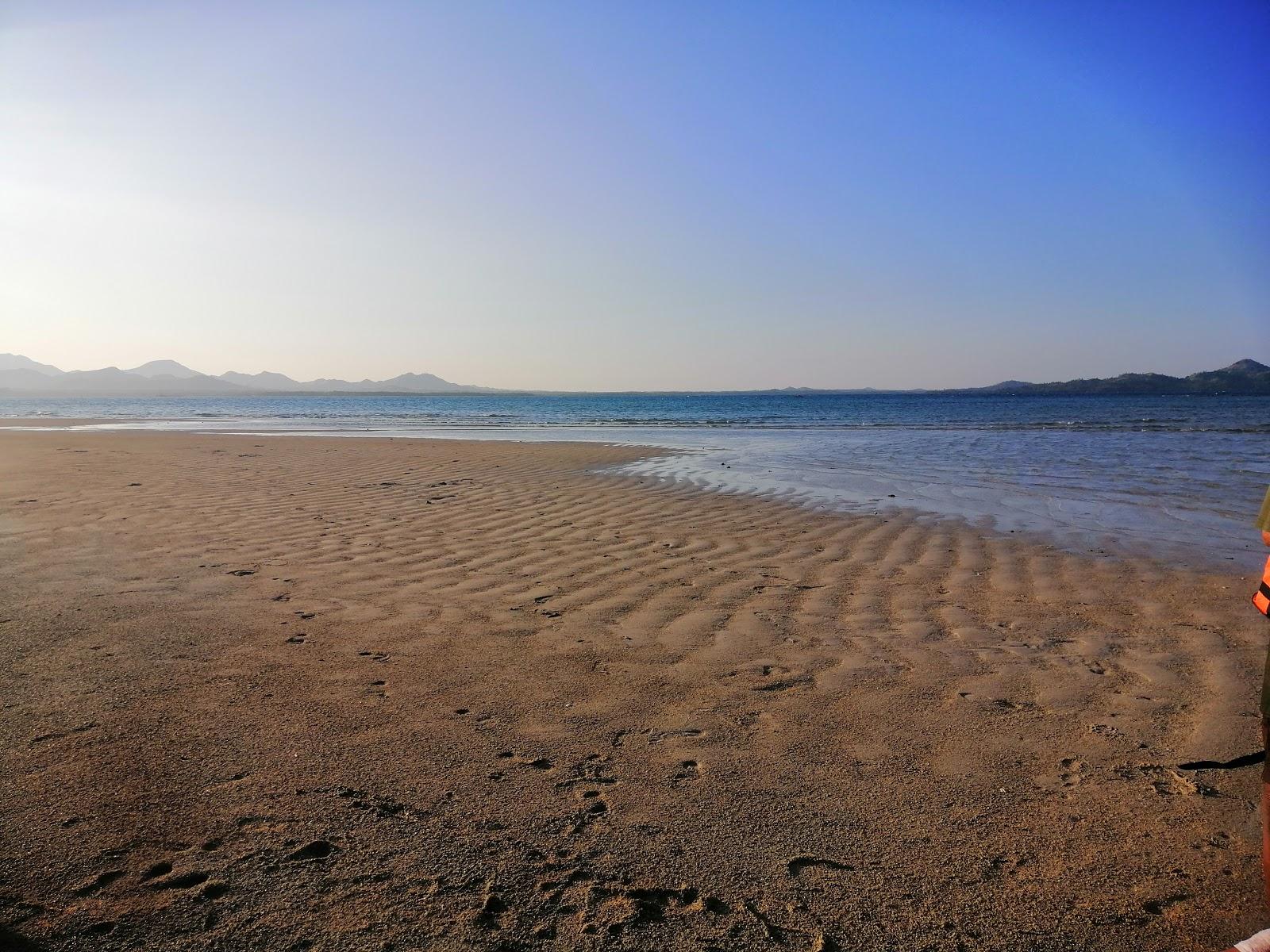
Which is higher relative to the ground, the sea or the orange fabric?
the orange fabric

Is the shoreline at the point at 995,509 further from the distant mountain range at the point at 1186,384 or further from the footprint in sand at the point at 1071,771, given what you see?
the distant mountain range at the point at 1186,384

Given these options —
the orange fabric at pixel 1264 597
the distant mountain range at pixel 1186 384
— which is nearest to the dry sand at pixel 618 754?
the orange fabric at pixel 1264 597

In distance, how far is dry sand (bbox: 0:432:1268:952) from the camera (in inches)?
79.5

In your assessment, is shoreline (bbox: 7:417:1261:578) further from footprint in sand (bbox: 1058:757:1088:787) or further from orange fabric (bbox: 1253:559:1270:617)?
orange fabric (bbox: 1253:559:1270:617)

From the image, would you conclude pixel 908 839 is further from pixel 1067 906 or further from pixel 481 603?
pixel 481 603

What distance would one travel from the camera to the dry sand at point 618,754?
6.63 feet

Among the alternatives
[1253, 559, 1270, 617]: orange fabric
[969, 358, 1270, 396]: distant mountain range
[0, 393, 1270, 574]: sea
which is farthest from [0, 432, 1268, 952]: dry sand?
[969, 358, 1270, 396]: distant mountain range

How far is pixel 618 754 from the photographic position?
2912mm

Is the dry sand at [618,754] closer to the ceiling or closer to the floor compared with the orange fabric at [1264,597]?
closer to the floor

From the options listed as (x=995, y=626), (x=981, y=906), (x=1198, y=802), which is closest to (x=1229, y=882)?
(x=1198, y=802)

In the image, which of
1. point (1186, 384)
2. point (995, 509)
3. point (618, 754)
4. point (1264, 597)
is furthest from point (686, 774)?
point (1186, 384)

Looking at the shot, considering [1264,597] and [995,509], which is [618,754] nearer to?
[1264,597]

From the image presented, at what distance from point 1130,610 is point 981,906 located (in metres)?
3.82

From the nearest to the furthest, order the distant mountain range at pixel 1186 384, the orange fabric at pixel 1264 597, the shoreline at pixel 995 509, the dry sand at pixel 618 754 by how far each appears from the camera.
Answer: the orange fabric at pixel 1264 597 < the dry sand at pixel 618 754 < the shoreline at pixel 995 509 < the distant mountain range at pixel 1186 384
